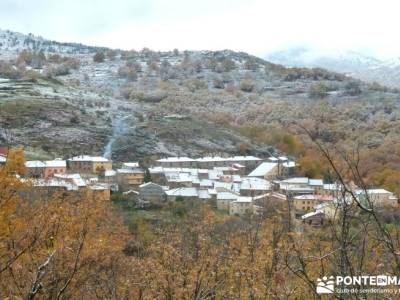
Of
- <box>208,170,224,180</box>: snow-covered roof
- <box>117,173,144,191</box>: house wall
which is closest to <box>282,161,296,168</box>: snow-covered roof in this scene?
<box>208,170,224,180</box>: snow-covered roof

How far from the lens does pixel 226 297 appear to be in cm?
909

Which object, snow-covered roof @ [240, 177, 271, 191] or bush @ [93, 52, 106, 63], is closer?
snow-covered roof @ [240, 177, 271, 191]

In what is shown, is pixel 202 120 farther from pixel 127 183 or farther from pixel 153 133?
pixel 127 183

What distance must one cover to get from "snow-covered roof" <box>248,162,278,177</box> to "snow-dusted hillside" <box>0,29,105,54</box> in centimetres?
13405

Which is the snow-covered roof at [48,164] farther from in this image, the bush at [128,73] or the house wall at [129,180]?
the bush at [128,73]

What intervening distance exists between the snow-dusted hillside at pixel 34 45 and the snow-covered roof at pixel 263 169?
134 m

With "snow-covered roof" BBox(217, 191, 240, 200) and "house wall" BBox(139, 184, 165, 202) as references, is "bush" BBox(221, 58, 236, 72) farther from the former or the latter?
"house wall" BBox(139, 184, 165, 202)

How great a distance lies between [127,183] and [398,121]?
45021 mm

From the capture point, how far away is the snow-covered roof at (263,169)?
160 feet

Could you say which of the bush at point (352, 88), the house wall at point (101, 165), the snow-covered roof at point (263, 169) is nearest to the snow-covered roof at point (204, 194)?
the house wall at point (101, 165)

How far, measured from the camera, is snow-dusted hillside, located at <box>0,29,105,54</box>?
176 meters

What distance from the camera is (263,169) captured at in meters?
49.7

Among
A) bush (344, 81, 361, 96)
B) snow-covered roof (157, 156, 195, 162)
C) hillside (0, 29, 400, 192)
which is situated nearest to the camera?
snow-covered roof (157, 156, 195, 162)

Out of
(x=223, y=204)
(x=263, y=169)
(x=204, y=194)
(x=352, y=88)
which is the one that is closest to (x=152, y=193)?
(x=204, y=194)
